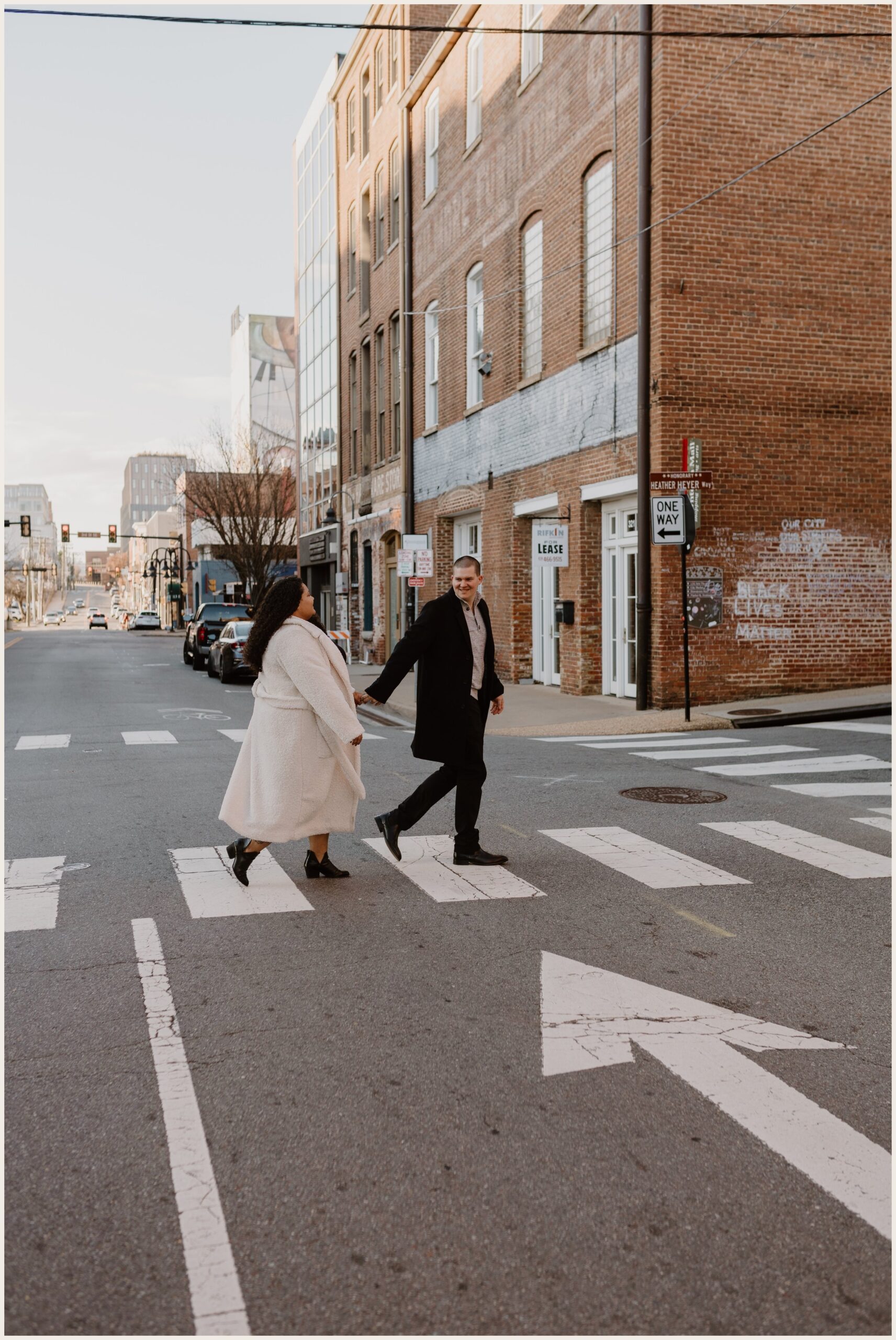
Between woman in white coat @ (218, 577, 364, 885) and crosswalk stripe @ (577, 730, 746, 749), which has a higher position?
woman in white coat @ (218, 577, 364, 885)

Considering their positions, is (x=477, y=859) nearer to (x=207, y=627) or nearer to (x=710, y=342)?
(x=710, y=342)

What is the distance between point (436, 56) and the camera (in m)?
26.5

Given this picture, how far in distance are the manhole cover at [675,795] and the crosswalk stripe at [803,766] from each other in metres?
1.06

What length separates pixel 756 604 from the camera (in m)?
17.6

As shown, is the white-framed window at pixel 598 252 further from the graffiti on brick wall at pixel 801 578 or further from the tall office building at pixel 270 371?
the tall office building at pixel 270 371

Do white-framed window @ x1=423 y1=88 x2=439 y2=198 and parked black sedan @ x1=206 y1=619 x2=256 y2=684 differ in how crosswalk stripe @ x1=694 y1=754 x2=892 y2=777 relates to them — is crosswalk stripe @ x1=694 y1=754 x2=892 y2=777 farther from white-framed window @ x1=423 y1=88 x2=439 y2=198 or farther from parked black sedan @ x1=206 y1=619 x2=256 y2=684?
white-framed window @ x1=423 y1=88 x2=439 y2=198

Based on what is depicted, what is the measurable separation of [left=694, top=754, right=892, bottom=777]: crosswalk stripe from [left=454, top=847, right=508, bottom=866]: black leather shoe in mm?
4392

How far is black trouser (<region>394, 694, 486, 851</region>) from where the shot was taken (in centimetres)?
747

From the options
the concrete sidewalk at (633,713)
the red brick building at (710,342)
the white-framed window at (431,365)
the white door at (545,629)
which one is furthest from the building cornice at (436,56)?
the concrete sidewalk at (633,713)

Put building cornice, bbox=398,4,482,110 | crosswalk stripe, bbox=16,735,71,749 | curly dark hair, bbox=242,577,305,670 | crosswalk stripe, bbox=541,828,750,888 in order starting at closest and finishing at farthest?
curly dark hair, bbox=242,577,305,670
crosswalk stripe, bbox=541,828,750,888
crosswalk stripe, bbox=16,735,71,749
building cornice, bbox=398,4,482,110

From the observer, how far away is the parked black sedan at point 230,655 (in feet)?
84.7

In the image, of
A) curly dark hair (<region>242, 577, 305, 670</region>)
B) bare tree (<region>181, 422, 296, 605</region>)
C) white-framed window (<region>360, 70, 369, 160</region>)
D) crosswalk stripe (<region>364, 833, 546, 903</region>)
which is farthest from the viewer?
bare tree (<region>181, 422, 296, 605</region>)

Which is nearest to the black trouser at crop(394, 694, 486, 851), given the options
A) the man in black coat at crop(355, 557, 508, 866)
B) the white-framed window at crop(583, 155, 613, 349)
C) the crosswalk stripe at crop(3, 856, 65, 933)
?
the man in black coat at crop(355, 557, 508, 866)

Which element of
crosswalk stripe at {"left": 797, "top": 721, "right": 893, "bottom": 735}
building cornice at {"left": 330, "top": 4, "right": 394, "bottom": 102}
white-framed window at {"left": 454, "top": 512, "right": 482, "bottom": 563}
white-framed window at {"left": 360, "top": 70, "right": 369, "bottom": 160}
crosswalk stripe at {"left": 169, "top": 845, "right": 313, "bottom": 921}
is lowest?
crosswalk stripe at {"left": 169, "top": 845, "right": 313, "bottom": 921}
